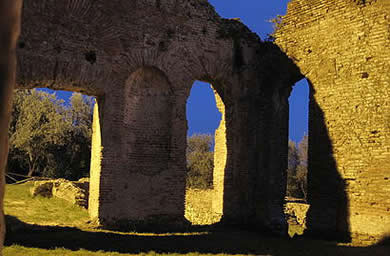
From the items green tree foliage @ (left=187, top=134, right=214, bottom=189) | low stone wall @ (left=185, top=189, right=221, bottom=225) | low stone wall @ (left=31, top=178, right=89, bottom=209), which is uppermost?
green tree foliage @ (left=187, top=134, right=214, bottom=189)

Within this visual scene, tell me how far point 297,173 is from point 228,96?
1646cm

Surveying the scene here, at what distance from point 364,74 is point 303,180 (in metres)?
17.5

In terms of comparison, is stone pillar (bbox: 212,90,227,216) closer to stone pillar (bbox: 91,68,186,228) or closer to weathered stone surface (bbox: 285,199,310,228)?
stone pillar (bbox: 91,68,186,228)

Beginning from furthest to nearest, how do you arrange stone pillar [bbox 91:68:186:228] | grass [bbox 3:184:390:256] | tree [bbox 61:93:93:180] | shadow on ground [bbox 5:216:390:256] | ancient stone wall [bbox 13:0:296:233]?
tree [bbox 61:93:93:180] < stone pillar [bbox 91:68:186:228] < ancient stone wall [bbox 13:0:296:233] < shadow on ground [bbox 5:216:390:256] < grass [bbox 3:184:390:256]

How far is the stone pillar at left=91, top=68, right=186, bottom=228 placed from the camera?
29.6 feet

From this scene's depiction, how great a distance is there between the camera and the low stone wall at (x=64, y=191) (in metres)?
12.0

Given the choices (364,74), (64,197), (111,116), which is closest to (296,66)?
(364,74)

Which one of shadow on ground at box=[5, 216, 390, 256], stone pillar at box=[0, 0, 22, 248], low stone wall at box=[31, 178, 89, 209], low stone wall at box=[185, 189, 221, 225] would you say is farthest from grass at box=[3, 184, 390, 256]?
stone pillar at box=[0, 0, 22, 248]

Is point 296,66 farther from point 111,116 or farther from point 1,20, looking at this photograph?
point 1,20

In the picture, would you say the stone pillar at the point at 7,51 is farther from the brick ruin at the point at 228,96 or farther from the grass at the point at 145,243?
the brick ruin at the point at 228,96

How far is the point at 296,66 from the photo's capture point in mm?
10305

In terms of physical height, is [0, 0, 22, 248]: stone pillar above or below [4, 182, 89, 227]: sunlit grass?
above

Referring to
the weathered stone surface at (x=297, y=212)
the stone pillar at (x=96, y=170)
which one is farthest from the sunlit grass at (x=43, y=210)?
the weathered stone surface at (x=297, y=212)

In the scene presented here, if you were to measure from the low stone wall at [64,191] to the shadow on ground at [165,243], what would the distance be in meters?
3.39
